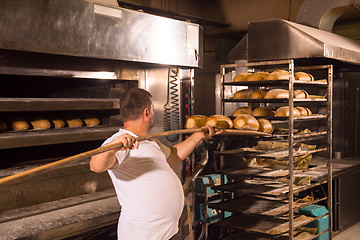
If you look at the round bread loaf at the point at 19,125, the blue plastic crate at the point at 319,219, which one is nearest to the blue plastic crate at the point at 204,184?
the blue plastic crate at the point at 319,219

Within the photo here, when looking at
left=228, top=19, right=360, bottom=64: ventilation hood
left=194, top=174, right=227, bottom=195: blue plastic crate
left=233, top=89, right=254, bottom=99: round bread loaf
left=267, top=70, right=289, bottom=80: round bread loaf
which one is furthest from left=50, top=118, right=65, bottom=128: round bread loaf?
left=228, top=19, right=360, bottom=64: ventilation hood

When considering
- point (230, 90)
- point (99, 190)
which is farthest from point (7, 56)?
point (230, 90)

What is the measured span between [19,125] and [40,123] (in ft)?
0.56

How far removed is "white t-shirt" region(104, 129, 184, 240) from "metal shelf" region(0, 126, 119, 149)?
0.68 meters

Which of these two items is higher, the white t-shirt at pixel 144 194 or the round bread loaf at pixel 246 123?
the round bread loaf at pixel 246 123

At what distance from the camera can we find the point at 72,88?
124 inches

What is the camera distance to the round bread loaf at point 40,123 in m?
2.84

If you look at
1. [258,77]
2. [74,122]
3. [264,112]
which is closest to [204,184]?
[264,112]

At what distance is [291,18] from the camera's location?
6.44m

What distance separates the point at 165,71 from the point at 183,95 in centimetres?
28

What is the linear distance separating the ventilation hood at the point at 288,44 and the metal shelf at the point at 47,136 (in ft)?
6.20

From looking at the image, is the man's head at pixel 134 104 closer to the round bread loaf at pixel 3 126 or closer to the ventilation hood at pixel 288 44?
the round bread loaf at pixel 3 126

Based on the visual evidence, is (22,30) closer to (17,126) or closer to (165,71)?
(17,126)

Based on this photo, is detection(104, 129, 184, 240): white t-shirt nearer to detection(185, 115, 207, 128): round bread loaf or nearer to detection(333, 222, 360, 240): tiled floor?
detection(185, 115, 207, 128): round bread loaf
